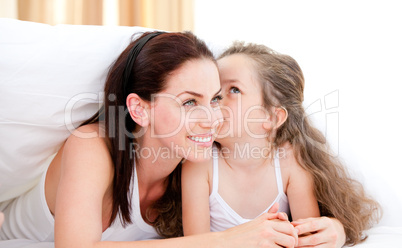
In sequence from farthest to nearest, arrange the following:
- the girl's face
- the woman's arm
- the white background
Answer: the white background, the girl's face, the woman's arm

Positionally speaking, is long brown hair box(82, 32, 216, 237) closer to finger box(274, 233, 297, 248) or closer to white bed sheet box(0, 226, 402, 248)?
white bed sheet box(0, 226, 402, 248)

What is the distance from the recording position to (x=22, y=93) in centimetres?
128

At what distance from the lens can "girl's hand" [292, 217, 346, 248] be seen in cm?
119

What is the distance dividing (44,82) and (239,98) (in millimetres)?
631

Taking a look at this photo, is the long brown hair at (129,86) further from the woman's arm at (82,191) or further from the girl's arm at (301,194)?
the girl's arm at (301,194)

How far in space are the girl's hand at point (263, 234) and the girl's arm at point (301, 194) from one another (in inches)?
10.2

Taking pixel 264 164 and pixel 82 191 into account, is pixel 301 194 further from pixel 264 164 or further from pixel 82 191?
pixel 82 191

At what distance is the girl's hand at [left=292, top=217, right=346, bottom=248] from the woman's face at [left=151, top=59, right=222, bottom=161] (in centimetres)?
36

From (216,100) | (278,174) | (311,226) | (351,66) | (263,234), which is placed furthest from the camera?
(351,66)

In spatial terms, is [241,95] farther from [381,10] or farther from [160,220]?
[381,10]

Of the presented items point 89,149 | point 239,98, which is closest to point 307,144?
point 239,98

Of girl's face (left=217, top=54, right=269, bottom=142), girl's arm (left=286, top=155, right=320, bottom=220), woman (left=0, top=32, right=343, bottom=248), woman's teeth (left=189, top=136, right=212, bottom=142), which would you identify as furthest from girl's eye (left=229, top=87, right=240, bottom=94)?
girl's arm (left=286, top=155, right=320, bottom=220)

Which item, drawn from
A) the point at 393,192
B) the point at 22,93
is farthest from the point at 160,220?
the point at 393,192

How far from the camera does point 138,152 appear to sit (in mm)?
1374
